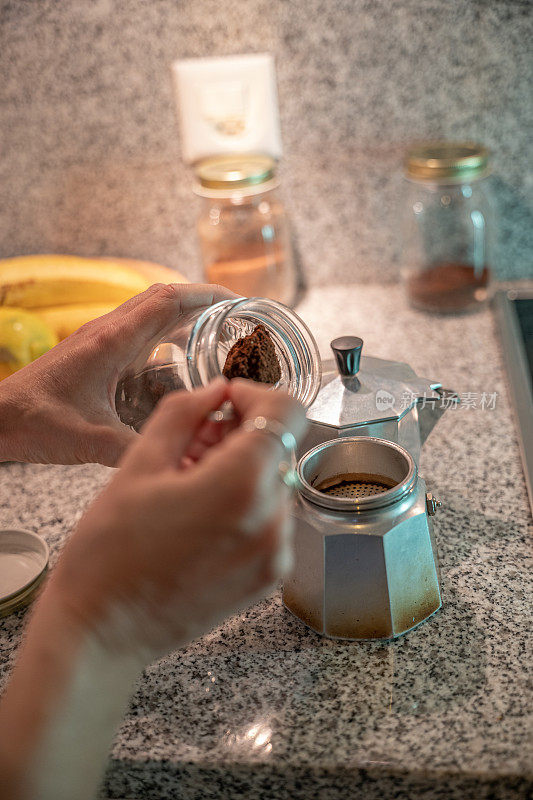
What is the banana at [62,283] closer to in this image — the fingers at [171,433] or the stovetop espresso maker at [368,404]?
the stovetop espresso maker at [368,404]

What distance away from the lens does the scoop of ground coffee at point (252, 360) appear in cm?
58

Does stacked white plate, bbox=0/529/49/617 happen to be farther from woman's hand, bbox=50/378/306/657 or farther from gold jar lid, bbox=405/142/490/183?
gold jar lid, bbox=405/142/490/183

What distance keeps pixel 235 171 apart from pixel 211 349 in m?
0.50

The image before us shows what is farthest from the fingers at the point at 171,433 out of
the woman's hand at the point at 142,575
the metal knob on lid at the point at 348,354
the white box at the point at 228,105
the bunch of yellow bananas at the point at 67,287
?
the white box at the point at 228,105

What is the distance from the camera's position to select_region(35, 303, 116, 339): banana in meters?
0.95

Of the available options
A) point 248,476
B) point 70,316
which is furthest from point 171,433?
point 70,316

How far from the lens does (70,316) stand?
97 cm

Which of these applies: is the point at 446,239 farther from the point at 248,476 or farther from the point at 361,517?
the point at 248,476

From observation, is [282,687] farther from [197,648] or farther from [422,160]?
[422,160]

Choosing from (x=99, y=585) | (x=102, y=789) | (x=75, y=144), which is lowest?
(x=102, y=789)

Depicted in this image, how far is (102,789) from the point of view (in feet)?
1.59

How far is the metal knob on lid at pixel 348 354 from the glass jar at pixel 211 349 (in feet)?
0.08

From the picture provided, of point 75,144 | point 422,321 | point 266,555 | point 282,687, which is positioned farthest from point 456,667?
point 75,144

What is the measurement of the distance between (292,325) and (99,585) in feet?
0.96
